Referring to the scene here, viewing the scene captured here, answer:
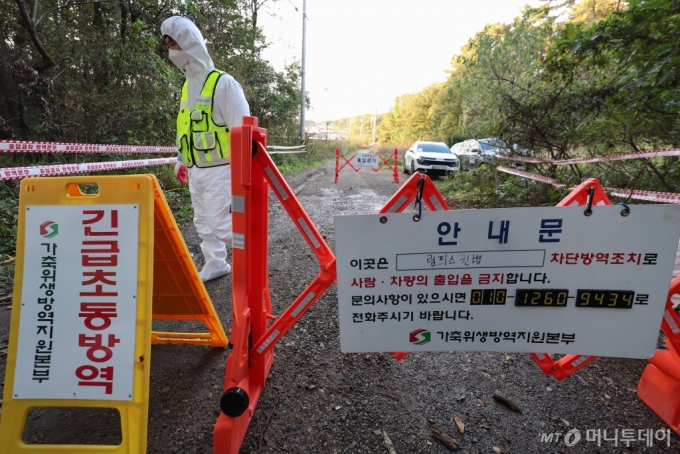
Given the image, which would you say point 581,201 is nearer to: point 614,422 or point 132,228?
point 614,422

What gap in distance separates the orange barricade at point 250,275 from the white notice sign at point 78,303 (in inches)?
16.3

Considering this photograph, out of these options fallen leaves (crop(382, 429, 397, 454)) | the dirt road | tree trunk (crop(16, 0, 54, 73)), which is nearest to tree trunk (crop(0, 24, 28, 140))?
tree trunk (crop(16, 0, 54, 73))

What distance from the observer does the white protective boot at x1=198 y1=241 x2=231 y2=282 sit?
134 inches

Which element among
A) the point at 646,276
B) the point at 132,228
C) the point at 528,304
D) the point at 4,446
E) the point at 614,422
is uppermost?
the point at 132,228

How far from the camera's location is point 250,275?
176 centimetres

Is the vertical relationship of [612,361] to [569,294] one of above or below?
below

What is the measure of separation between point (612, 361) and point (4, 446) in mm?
3412

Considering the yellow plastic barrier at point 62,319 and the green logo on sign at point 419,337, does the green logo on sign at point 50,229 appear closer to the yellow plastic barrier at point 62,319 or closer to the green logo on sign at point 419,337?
the yellow plastic barrier at point 62,319

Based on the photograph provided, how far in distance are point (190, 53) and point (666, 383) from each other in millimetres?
3960

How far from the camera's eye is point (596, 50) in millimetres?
3576

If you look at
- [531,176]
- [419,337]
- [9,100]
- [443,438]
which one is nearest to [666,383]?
[443,438]

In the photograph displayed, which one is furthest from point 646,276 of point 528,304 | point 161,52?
point 161,52

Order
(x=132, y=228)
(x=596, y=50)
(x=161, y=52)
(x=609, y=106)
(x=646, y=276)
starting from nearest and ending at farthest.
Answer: (x=646, y=276) → (x=132, y=228) → (x=596, y=50) → (x=609, y=106) → (x=161, y=52)

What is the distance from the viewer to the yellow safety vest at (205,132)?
290 cm
